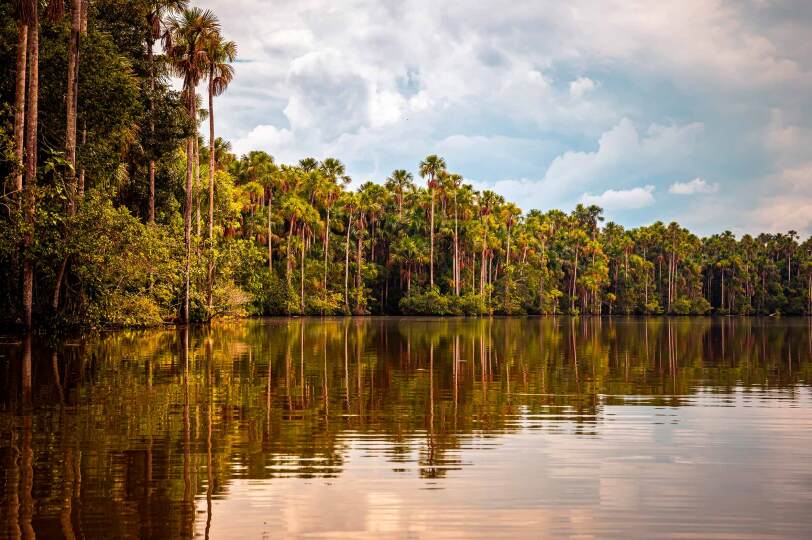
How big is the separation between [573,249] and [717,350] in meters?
98.6

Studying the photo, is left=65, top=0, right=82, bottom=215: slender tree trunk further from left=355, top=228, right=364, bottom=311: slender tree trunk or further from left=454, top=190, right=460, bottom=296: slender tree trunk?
left=454, top=190, right=460, bottom=296: slender tree trunk

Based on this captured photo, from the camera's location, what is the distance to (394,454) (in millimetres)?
8898

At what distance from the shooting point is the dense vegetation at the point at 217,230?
2878 cm

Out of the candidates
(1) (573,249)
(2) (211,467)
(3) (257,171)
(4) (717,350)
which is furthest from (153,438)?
(1) (573,249)

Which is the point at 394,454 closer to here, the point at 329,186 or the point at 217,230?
the point at 217,230

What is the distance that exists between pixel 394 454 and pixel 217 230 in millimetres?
48771

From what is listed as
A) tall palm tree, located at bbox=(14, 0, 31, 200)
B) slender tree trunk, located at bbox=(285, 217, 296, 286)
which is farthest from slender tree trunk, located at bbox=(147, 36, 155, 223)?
slender tree trunk, located at bbox=(285, 217, 296, 286)

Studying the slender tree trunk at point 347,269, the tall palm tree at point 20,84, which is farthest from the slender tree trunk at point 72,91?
the slender tree trunk at point 347,269

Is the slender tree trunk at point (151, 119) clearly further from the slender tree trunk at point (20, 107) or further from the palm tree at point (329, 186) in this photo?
the palm tree at point (329, 186)

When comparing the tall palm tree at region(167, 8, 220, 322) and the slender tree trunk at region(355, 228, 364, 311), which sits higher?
the tall palm tree at region(167, 8, 220, 322)

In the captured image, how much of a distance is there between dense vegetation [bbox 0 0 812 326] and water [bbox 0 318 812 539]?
11.9 m

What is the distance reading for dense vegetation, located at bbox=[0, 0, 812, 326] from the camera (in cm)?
2878

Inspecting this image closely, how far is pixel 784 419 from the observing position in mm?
12195

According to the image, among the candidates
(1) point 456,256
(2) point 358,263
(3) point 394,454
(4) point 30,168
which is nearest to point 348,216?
(2) point 358,263
